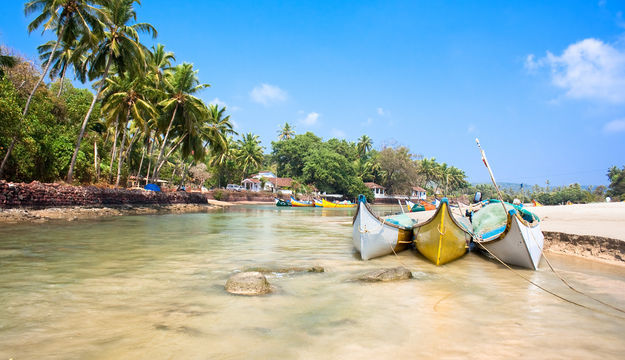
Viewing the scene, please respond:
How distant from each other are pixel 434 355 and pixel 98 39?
24892mm

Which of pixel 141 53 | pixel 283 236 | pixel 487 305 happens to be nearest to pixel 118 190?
pixel 141 53

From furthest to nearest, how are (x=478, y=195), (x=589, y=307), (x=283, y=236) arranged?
(x=283, y=236) < (x=478, y=195) < (x=589, y=307)

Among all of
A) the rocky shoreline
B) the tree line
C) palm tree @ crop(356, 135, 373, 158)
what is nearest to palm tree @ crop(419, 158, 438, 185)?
palm tree @ crop(356, 135, 373, 158)

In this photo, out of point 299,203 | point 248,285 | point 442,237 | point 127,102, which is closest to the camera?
point 248,285

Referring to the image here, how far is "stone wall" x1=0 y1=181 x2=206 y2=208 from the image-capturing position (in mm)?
16312

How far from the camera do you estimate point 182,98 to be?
96.3 feet

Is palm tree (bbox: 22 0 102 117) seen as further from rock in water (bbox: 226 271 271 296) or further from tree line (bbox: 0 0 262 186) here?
rock in water (bbox: 226 271 271 296)

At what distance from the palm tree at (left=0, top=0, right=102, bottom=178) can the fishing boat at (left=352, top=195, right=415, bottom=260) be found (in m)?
18.3

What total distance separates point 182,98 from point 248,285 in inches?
1055

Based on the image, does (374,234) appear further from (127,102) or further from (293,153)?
(293,153)

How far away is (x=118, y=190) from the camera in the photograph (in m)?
24.1

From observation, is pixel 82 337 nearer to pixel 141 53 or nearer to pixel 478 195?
pixel 478 195

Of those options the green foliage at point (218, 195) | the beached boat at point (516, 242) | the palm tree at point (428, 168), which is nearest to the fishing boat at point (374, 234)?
the beached boat at point (516, 242)

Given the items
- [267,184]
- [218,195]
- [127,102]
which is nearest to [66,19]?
[127,102]
